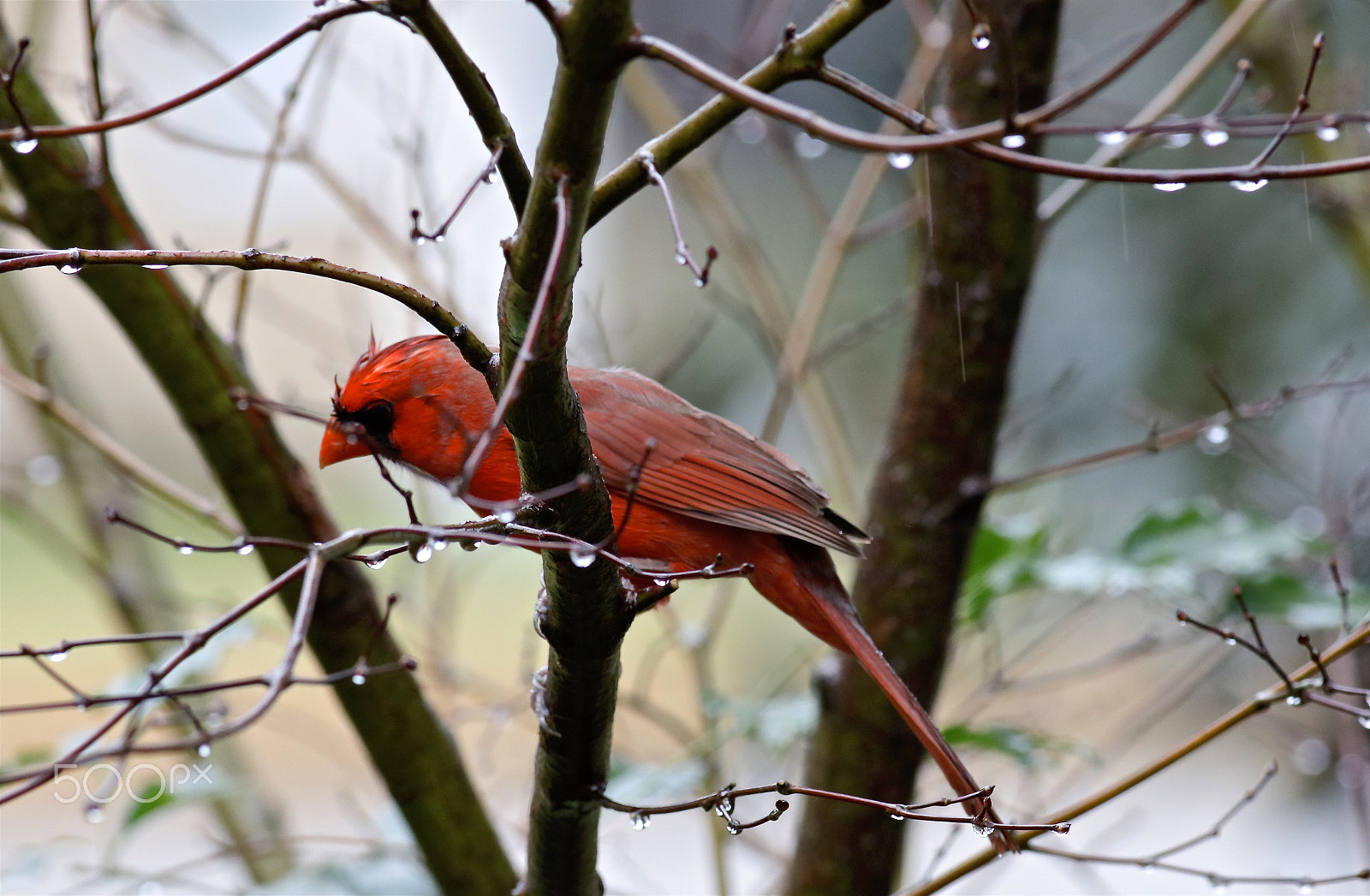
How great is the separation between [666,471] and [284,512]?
86cm

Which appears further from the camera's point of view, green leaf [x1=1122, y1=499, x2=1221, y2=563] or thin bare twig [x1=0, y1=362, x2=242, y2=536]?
thin bare twig [x1=0, y1=362, x2=242, y2=536]

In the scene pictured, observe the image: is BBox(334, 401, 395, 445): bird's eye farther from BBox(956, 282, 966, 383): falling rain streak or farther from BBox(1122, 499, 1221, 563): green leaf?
BBox(1122, 499, 1221, 563): green leaf

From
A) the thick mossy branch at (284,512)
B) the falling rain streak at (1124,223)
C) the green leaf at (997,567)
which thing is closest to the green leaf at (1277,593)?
the green leaf at (997,567)

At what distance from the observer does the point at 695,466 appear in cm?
274

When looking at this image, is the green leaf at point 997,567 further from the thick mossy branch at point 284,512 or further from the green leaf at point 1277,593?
Answer: the thick mossy branch at point 284,512

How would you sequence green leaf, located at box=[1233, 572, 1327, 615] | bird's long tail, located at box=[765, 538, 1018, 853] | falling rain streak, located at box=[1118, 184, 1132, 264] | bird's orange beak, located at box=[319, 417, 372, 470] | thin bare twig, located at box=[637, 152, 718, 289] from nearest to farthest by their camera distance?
thin bare twig, located at box=[637, 152, 718, 289] → bird's long tail, located at box=[765, 538, 1018, 853] → bird's orange beak, located at box=[319, 417, 372, 470] → green leaf, located at box=[1233, 572, 1327, 615] → falling rain streak, located at box=[1118, 184, 1132, 264]

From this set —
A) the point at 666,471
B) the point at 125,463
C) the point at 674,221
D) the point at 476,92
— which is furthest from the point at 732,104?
the point at 125,463

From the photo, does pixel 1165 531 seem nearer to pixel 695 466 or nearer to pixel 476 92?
pixel 695 466

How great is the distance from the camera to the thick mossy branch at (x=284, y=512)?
2.59 metres

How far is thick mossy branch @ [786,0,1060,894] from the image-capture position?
2865 millimetres

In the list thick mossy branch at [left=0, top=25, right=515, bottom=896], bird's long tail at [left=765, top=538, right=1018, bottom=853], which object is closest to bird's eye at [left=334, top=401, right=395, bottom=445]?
thick mossy branch at [left=0, top=25, right=515, bottom=896]

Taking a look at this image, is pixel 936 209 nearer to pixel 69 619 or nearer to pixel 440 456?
pixel 440 456

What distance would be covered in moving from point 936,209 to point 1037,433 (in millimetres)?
1940

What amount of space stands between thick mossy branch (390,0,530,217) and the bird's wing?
1.29 metres
